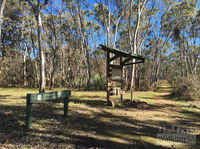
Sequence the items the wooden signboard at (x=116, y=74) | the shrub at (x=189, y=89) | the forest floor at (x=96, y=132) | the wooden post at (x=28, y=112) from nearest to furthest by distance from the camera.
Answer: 1. the forest floor at (x=96, y=132)
2. the wooden post at (x=28, y=112)
3. the wooden signboard at (x=116, y=74)
4. the shrub at (x=189, y=89)

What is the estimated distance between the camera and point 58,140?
2.83 m

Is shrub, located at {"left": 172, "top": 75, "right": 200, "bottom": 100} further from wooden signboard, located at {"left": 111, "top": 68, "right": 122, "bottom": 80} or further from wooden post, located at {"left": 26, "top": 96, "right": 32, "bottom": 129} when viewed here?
wooden post, located at {"left": 26, "top": 96, "right": 32, "bottom": 129}

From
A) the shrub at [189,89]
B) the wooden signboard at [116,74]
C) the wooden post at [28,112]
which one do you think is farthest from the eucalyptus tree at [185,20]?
the wooden post at [28,112]

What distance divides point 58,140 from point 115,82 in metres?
4.03

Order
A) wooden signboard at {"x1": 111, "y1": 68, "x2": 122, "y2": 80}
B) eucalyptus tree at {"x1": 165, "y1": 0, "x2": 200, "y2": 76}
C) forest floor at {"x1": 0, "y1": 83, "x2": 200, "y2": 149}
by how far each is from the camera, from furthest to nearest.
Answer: eucalyptus tree at {"x1": 165, "y1": 0, "x2": 200, "y2": 76}
wooden signboard at {"x1": 111, "y1": 68, "x2": 122, "y2": 80}
forest floor at {"x1": 0, "y1": 83, "x2": 200, "y2": 149}

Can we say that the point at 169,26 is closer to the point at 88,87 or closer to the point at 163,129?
the point at 88,87

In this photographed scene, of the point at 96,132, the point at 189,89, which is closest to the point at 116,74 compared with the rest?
the point at 96,132

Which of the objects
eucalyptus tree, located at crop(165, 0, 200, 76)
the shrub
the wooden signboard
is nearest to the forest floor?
the wooden signboard

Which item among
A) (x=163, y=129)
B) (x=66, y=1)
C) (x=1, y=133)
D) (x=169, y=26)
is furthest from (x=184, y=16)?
(x=1, y=133)

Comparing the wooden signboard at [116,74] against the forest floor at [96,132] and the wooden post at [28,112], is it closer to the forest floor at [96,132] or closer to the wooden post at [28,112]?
the forest floor at [96,132]

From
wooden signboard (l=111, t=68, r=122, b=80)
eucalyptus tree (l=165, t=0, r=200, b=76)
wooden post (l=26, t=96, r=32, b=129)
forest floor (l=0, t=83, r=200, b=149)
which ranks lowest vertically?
forest floor (l=0, t=83, r=200, b=149)


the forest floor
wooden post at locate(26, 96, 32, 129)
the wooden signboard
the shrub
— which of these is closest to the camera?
the forest floor

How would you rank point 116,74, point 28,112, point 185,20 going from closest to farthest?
point 28,112, point 116,74, point 185,20

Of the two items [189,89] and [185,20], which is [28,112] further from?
[185,20]
